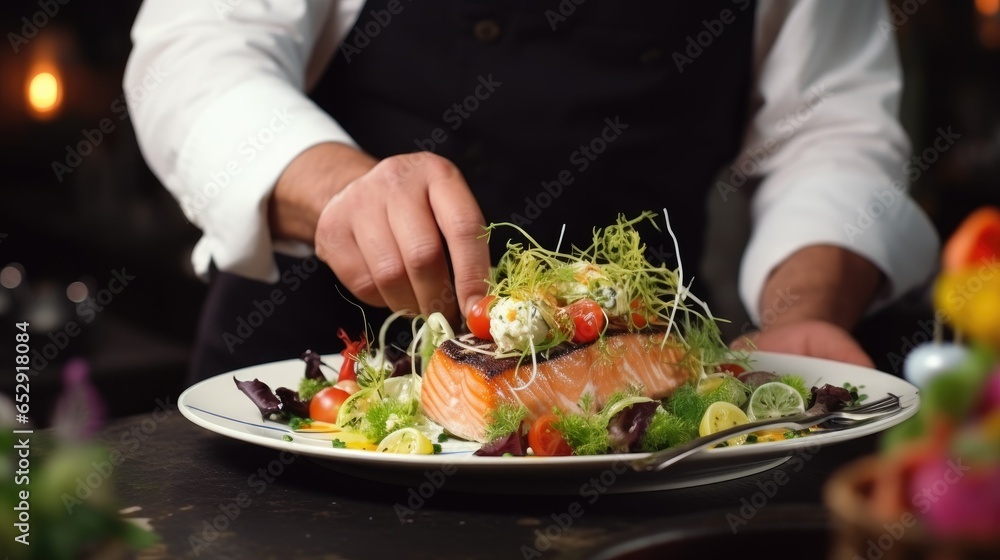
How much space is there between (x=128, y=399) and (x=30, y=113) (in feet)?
5.12

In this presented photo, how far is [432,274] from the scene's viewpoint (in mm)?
1763

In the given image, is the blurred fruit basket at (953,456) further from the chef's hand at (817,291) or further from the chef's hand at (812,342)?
the chef's hand at (817,291)

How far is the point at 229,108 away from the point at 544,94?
0.79m

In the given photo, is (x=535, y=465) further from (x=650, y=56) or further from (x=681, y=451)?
(x=650, y=56)

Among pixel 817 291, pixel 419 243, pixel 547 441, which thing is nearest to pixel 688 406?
pixel 547 441

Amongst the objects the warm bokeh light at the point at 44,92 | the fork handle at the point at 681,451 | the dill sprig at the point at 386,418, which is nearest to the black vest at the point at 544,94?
the dill sprig at the point at 386,418

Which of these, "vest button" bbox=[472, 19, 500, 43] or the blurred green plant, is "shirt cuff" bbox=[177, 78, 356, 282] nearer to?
"vest button" bbox=[472, 19, 500, 43]

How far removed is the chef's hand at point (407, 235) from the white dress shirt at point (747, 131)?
11.4 inches

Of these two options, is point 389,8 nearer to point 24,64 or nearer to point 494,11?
point 494,11

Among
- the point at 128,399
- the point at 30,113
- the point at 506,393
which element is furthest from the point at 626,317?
the point at 30,113

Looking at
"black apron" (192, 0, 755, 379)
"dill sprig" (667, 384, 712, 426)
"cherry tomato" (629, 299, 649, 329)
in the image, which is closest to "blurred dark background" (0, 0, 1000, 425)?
"black apron" (192, 0, 755, 379)

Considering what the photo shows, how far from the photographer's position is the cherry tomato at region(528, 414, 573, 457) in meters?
1.44

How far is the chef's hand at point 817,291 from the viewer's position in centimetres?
254

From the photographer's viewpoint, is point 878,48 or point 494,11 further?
point 878,48
